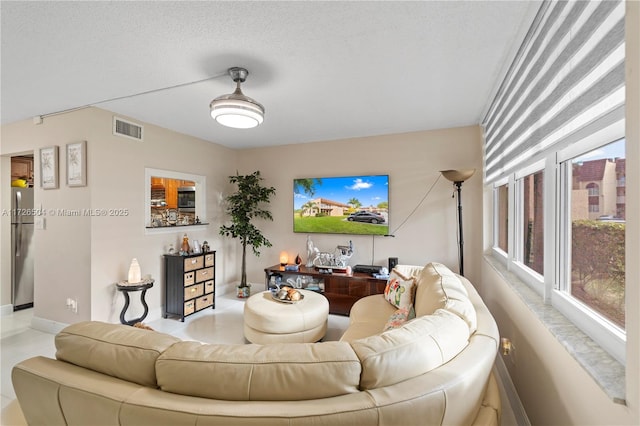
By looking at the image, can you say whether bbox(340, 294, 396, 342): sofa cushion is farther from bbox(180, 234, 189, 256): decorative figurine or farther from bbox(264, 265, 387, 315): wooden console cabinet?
bbox(180, 234, 189, 256): decorative figurine

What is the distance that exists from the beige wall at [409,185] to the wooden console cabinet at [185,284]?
1.30m

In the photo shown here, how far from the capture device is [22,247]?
3.80 metres

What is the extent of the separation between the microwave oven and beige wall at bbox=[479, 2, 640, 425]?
400 centimetres

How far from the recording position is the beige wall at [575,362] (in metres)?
0.75

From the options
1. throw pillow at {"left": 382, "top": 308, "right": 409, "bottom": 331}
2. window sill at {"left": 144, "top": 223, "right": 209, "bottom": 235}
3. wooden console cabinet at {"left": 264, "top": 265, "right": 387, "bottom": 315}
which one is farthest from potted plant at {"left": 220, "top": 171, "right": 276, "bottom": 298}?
throw pillow at {"left": 382, "top": 308, "right": 409, "bottom": 331}

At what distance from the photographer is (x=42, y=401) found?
38.5 inches

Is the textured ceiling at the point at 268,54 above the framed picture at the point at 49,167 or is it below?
above

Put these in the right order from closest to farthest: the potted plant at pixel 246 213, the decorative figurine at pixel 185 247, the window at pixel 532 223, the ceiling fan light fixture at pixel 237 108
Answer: the window at pixel 532 223, the ceiling fan light fixture at pixel 237 108, the decorative figurine at pixel 185 247, the potted plant at pixel 246 213

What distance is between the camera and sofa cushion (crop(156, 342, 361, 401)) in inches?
35.0

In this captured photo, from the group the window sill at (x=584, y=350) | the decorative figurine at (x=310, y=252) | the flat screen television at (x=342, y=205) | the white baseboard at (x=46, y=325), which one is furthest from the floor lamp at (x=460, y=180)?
the white baseboard at (x=46, y=325)

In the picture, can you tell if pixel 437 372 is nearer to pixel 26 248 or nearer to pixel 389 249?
pixel 389 249

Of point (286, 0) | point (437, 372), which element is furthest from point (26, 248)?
point (437, 372)

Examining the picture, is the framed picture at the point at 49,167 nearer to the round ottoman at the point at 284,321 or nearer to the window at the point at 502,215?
the round ottoman at the point at 284,321

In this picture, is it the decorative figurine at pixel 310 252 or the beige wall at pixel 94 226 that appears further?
the decorative figurine at pixel 310 252
